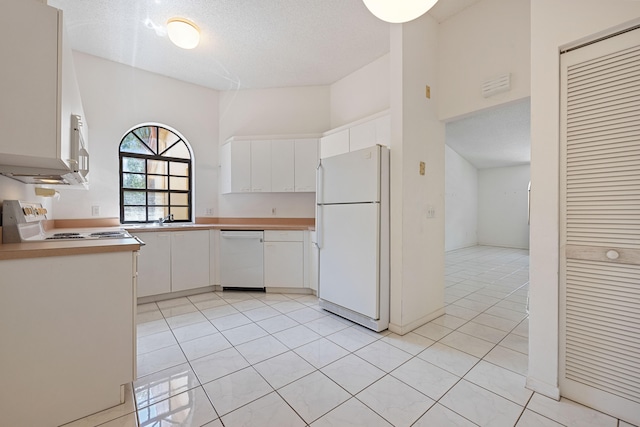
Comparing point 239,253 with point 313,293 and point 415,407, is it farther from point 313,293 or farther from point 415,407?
point 415,407

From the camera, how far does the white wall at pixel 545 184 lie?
151 cm

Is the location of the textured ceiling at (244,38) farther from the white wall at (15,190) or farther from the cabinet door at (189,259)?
the cabinet door at (189,259)

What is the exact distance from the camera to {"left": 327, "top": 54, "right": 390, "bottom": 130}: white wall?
131 inches

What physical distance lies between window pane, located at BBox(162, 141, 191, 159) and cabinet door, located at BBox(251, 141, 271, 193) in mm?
1068

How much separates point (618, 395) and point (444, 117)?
7.67 ft

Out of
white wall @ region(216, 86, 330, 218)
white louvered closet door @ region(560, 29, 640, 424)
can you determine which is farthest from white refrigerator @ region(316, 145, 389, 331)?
white wall @ region(216, 86, 330, 218)

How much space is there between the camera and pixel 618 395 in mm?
1392

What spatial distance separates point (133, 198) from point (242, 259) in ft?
5.71

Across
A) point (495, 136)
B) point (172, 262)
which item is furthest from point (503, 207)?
point (172, 262)

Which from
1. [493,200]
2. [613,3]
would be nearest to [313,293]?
[613,3]

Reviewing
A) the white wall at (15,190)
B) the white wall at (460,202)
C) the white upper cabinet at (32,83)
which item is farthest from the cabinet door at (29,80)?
the white wall at (460,202)

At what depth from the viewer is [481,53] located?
7.92ft

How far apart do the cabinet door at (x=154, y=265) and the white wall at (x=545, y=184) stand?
11.6 feet

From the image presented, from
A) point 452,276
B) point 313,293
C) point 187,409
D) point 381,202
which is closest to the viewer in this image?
point 187,409
